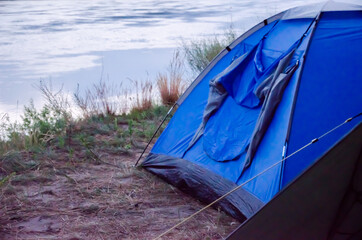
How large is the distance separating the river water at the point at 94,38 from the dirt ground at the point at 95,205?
3.60m

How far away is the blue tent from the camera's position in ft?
12.1

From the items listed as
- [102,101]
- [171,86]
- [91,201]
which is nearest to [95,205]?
[91,201]

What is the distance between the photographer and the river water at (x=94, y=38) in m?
10.9

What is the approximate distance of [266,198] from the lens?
3.71m

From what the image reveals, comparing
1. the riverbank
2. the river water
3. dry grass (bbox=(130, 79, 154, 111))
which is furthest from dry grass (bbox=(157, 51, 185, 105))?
the riverbank

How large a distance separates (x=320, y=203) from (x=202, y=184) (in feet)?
5.50

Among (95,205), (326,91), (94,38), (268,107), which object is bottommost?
(94,38)

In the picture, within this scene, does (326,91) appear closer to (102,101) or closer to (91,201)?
(91,201)

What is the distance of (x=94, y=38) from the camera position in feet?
51.2

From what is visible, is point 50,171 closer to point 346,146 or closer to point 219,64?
point 219,64

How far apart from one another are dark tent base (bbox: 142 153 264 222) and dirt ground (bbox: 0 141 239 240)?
65 millimetres

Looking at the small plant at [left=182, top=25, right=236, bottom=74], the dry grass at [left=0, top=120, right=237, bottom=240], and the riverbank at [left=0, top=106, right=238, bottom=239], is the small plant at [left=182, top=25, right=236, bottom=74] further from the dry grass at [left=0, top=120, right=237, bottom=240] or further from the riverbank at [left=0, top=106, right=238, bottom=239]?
the dry grass at [left=0, top=120, right=237, bottom=240]

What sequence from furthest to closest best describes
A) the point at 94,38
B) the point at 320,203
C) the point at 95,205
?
the point at 94,38
the point at 95,205
the point at 320,203

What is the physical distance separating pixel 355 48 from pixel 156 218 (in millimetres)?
1867
